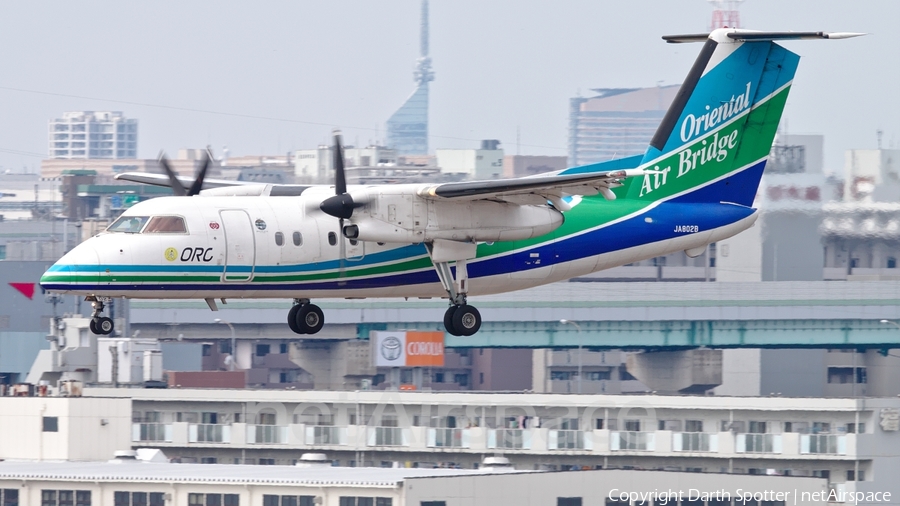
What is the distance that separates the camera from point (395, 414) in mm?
48531

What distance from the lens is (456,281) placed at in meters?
26.5

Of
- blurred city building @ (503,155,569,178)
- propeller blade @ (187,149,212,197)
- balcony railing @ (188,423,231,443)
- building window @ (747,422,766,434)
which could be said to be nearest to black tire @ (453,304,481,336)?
propeller blade @ (187,149,212,197)

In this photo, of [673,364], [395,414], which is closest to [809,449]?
[395,414]

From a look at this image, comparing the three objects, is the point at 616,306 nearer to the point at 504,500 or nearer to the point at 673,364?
the point at 673,364

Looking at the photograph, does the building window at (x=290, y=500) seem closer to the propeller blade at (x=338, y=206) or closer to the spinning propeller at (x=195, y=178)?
the spinning propeller at (x=195, y=178)

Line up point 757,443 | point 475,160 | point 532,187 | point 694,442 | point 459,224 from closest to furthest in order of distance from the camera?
point 532,187
point 459,224
point 757,443
point 694,442
point 475,160

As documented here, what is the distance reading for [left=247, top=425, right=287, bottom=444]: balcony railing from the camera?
4806cm

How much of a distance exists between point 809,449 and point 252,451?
1740cm

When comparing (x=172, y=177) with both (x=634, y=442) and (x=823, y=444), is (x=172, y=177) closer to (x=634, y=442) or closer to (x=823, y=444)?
(x=634, y=442)

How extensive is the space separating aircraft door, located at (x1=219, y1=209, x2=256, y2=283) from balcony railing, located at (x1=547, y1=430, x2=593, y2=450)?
22.3 m

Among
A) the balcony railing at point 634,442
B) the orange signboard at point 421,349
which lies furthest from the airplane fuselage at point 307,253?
the orange signboard at point 421,349

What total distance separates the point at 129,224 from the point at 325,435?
2419 cm

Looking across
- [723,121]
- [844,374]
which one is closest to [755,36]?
[723,121]

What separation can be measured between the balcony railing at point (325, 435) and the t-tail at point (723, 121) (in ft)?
71.0
